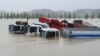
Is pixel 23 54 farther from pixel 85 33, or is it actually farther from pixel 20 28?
pixel 20 28

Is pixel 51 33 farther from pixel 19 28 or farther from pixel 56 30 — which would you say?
pixel 19 28

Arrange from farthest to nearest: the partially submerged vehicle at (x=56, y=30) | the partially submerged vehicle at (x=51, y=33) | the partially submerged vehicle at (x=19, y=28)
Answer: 1. the partially submerged vehicle at (x=19, y=28)
2. the partially submerged vehicle at (x=56, y=30)
3. the partially submerged vehicle at (x=51, y=33)

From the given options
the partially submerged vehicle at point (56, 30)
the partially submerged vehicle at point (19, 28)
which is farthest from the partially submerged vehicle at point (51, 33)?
the partially submerged vehicle at point (19, 28)

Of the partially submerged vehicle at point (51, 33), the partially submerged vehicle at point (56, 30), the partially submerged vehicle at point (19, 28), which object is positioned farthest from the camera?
the partially submerged vehicle at point (19, 28)

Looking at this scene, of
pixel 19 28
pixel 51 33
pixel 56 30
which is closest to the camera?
pixel 56 30

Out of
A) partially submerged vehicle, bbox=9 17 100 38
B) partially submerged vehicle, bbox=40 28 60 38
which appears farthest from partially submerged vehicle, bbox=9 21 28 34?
partially submerged vehicle, bbox=40 28 60 38

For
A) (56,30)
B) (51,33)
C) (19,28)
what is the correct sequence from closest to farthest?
1. (56,30)
2. (51,33)
3. (19,28)

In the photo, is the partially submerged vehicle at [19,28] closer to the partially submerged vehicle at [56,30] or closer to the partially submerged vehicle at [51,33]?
the partially submerged vehicle at [56,30]

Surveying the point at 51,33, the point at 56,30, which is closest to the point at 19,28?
the point at 51,33

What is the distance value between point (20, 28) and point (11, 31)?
1.01 metres

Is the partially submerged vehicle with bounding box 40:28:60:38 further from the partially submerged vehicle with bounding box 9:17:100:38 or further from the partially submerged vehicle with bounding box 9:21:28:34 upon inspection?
the partially submerged vehicle with bounding box 9:21:28:34

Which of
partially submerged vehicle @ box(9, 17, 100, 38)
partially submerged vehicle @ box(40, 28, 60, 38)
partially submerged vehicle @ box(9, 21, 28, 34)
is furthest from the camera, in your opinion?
partially submerged vehicle @ box(9, 21, 28, 34)

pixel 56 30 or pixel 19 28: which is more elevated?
pixel 56 30

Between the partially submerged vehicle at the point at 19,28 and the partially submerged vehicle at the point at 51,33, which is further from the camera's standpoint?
A: the partially submerged vehicle at the point at 19,28
